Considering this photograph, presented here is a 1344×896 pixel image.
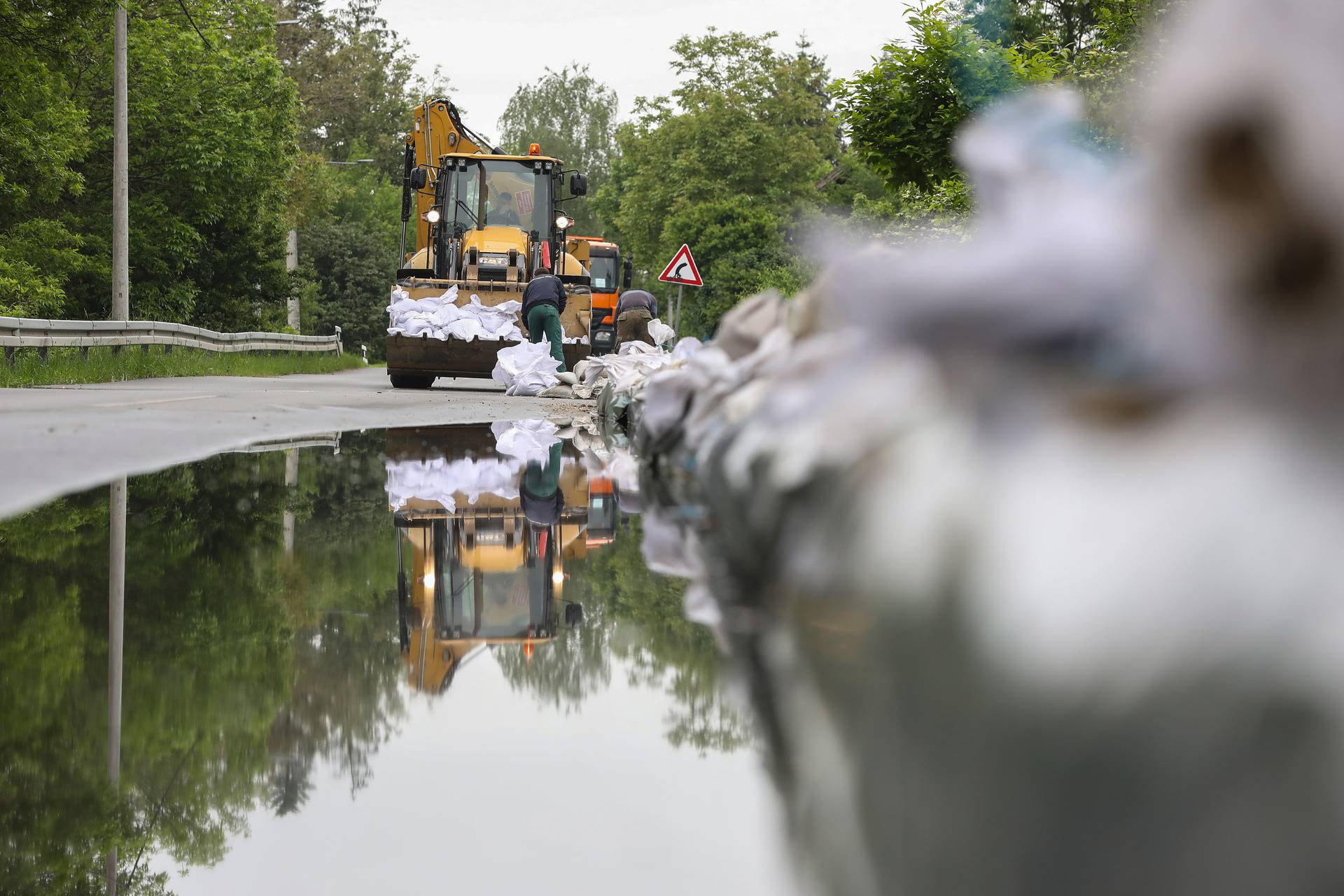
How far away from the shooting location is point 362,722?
2152 millimetres

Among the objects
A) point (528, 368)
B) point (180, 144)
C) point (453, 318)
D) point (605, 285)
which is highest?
point (180, 144)

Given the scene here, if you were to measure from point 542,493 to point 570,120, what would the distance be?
7905 cm

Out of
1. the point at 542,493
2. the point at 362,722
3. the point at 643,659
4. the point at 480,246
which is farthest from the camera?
the point at 480,246

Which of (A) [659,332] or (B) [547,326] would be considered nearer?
(A) [659,332]

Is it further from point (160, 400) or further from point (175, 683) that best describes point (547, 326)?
point (175, 683)

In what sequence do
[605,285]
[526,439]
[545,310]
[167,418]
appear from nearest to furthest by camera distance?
[526,439] → [167,418] → [545,310] → [605,285]

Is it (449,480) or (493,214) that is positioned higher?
(493,214)

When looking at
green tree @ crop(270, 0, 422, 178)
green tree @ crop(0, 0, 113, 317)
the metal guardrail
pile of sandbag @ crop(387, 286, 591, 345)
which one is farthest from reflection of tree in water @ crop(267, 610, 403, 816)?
green tree @ crop(270, 0, 422, 178)

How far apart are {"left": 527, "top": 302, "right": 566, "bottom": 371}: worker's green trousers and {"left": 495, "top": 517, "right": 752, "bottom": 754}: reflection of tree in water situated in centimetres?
1351

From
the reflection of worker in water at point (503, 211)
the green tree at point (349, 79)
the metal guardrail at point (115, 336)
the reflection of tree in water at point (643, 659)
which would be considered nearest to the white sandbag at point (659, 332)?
the reflection of worker in water at point (503, 211)

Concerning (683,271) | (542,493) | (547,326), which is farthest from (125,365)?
(542,493)

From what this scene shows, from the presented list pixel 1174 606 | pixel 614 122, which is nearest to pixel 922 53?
pixel 1174 606

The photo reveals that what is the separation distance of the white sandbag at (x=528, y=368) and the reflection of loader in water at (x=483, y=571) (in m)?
10.3

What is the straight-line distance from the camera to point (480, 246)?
19.8 meters
